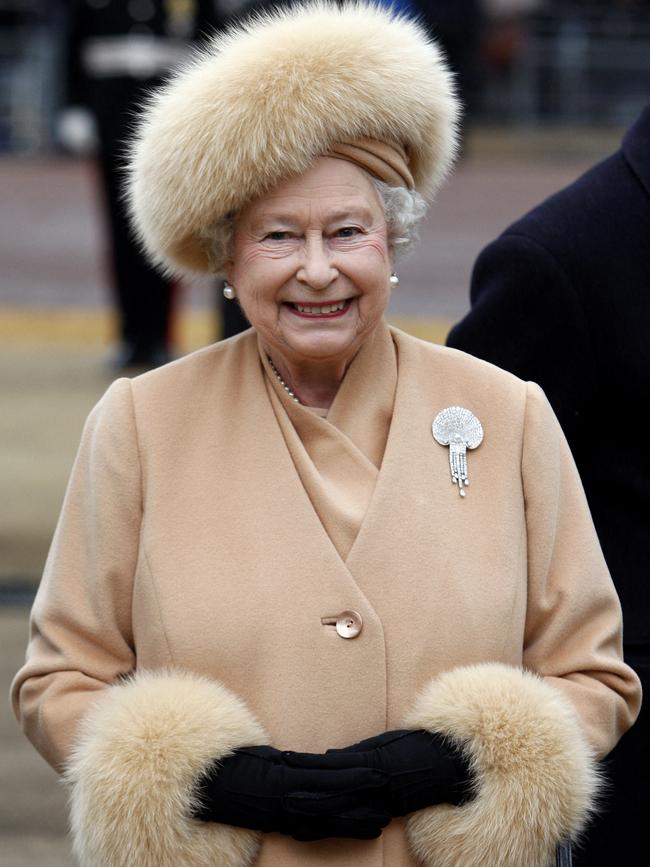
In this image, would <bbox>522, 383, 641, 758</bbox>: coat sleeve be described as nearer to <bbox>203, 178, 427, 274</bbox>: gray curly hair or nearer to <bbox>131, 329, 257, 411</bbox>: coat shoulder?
<bbox>203, 178, 427, 274</bbox>: gray curly hair

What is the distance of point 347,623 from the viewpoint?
2.72m

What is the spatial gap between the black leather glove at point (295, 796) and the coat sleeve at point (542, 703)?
4.9 inches

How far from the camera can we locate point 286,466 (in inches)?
111

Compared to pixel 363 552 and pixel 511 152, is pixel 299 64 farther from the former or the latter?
pixel 511 152

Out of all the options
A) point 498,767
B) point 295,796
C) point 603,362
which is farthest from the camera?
point 603,362

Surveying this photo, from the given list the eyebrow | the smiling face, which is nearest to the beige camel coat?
the smiling face

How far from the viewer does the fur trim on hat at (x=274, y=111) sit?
276cm

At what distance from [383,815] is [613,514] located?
886mm

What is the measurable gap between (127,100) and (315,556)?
6.16 m

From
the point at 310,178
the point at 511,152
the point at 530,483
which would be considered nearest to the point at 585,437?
the point at 530,483

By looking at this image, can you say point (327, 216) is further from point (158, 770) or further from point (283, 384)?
point (158, 770)

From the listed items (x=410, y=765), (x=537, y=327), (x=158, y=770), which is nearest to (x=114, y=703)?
(x=158, y=770)

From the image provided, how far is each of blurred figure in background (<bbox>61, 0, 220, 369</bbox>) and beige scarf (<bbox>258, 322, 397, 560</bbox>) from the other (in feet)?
17.9

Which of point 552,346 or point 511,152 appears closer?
point 552,346
